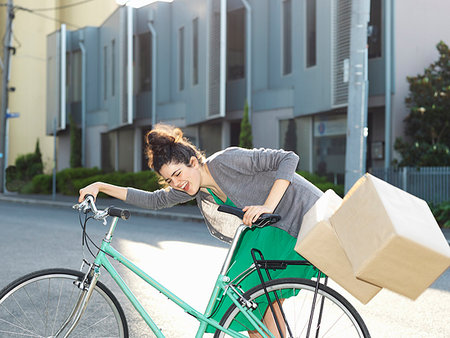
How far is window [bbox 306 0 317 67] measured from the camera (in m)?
18.5

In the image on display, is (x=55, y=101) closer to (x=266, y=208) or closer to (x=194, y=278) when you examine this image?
(x=194, y=278)

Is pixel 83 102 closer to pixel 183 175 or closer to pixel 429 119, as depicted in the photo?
pixel 429 119

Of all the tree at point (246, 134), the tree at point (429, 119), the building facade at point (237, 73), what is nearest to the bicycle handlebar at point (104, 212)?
the building facade at point (237, 73)

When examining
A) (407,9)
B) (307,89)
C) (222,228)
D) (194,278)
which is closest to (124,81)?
(307,89)

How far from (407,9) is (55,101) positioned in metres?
21.7

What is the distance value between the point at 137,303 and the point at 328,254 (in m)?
1.05

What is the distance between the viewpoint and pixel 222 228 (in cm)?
374

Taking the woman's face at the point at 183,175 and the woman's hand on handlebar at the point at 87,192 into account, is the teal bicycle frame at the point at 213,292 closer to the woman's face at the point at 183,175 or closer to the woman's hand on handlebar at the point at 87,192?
the woman's hand on handlebar at the point at 87,192

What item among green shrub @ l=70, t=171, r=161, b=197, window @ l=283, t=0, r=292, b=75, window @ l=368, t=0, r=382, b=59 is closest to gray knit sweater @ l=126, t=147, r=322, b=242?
window @ l=368, t=0, r=382, b=59

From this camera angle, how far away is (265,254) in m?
3.56

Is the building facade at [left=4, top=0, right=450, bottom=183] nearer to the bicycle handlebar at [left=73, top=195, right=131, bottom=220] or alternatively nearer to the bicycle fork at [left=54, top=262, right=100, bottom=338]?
the bicycle handlebar at [left=73, top=195, right=131, bottom=220]

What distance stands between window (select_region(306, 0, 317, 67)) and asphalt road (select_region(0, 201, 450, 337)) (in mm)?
7192

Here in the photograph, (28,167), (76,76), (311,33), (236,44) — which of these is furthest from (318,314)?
(28,167)

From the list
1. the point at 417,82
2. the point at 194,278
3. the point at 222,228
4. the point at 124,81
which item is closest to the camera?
the point at 222,228
